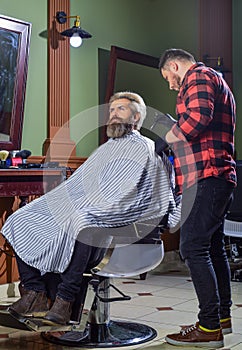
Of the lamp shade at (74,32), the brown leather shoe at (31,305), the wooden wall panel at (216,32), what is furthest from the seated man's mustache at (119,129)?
the wooden wall panel at (216,32)

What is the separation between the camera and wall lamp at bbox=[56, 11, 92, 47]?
500 centimetres

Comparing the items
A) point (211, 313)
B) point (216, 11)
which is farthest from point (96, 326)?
point (216, 11)

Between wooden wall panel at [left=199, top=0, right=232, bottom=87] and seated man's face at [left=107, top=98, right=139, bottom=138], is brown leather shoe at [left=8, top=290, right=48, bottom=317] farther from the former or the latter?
wooden wall panel at [left=199, top=0, right=232, bottom=87]

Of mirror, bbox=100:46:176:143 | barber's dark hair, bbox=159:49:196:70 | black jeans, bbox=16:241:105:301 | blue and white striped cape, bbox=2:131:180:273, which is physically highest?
mirror, bbox=100:46:176:143

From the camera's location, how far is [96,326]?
10.7ft

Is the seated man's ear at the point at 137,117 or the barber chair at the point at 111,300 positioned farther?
the seated man's ear at the point at 137,117

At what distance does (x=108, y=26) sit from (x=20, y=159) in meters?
1.84

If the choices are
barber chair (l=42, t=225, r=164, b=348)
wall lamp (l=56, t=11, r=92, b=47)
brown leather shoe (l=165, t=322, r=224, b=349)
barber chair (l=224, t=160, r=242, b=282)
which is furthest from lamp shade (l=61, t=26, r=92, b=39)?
brown leather shoe (l=165, t=322, r=224, b=349)

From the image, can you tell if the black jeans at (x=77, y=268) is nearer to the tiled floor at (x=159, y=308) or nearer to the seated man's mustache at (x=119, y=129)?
the tiled floor at (x=159, y=308)

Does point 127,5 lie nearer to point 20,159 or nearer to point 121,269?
point 20,159

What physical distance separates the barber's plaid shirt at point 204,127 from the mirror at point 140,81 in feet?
7.21

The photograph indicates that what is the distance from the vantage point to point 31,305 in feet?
9.71

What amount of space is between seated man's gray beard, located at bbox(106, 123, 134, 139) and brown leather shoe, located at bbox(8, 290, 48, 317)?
0.87 m

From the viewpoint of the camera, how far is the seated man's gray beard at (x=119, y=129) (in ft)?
10.5
